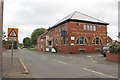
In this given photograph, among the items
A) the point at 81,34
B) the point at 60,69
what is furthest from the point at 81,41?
the point at 60,69

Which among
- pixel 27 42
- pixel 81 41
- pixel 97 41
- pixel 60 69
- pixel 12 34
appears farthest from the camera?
pixel 27 42

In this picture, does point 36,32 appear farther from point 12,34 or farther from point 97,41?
point 12,34

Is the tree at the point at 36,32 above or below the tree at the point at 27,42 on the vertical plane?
above

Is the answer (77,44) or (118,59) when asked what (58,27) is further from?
(118,59)

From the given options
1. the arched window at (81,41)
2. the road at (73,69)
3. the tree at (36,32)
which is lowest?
the road at (73,69)

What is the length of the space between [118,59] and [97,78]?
1093 cm

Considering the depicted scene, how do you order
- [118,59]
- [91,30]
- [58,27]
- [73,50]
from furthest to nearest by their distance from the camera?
[58,27]
[91,30]
[73,50]
[118,59]

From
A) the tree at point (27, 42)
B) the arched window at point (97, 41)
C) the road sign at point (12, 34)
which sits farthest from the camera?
the tree at point (27, 42)

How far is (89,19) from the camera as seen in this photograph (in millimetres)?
49156

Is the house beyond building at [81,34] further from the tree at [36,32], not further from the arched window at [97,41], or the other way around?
the tree at [36,32]

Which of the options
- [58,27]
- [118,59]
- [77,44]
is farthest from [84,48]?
[118,59]

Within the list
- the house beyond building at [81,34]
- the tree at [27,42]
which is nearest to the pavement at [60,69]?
the house beyond building at [81,34]

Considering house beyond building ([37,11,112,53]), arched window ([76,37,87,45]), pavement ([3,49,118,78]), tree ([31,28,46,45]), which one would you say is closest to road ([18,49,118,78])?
pavement ([3,49,118,78])

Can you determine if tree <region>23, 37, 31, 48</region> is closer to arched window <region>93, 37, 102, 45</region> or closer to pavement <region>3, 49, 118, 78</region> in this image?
arched window <region>93, 37, 102, 45</region>
